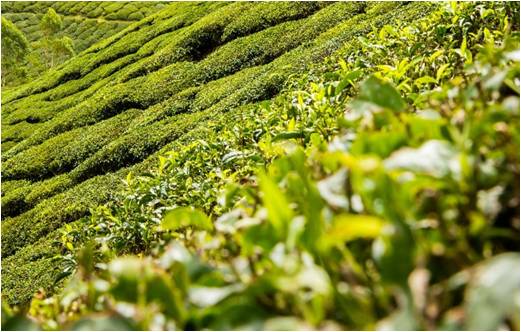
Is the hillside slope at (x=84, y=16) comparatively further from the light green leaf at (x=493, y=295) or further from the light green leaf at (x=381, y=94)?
the light green leaf at (x=493, y=295)

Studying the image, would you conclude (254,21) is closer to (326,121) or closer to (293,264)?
(326,121)

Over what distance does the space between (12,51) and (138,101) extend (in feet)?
173

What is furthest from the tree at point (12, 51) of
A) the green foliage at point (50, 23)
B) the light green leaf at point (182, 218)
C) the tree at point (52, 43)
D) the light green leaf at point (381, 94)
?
the light green leaf at point (381, 94)

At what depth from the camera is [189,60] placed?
102 ft

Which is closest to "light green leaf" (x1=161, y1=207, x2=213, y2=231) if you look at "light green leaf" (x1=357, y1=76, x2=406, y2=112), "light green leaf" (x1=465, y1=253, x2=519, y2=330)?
"light green leaf" (x1=357, y1=76, x2=406, y2=112)

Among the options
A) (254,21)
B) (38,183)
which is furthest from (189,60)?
(38,183)

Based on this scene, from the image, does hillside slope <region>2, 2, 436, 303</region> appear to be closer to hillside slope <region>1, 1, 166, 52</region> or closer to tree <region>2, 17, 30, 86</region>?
tree <region>2, 17, 30, 86</region>

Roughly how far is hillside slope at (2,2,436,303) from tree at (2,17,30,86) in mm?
35911

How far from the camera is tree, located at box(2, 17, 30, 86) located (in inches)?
2808

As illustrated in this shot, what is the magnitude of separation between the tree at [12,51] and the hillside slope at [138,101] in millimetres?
35911

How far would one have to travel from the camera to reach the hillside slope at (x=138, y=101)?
1731 centimetres

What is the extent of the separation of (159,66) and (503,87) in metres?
31.1

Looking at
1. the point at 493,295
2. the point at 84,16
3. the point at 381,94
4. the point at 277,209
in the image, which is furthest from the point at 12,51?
the point at 493,295

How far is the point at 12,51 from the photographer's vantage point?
72.4 metres
